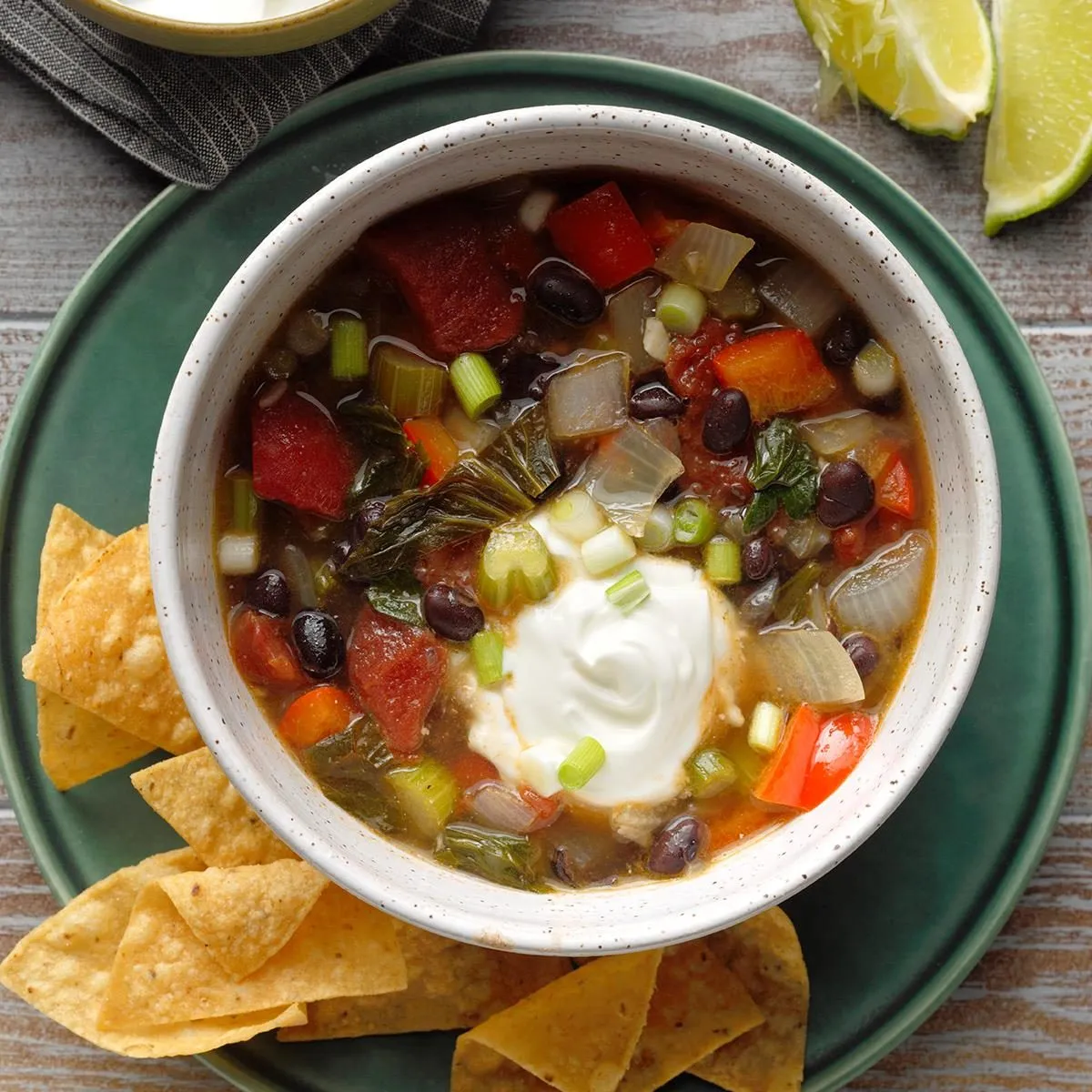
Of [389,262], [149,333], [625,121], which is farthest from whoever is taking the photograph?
[149,333]

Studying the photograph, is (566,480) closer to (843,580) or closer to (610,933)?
(843,580)

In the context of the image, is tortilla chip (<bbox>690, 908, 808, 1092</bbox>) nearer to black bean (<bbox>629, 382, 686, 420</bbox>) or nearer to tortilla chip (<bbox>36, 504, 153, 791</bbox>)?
black bean (<bbox>629, 382, 686, 420</bbox>)

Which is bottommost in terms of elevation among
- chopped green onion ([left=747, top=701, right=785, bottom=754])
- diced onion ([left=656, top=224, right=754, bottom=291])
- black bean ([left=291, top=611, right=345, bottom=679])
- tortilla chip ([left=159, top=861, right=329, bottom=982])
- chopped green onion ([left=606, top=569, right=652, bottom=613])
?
tortilla chip ([left=159, top=861, right=329, bottom=982])

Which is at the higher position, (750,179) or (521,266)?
(750,179)

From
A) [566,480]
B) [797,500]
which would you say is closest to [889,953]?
[797,500]

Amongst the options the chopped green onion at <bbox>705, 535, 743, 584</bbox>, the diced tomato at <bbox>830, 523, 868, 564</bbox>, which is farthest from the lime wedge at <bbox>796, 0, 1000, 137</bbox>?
the chopped green onion at <bbox>705, 535, 743, 584</bbox>

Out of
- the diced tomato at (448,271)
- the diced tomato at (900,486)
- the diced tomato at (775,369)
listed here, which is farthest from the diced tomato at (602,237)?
the diced tomato at (900,486)

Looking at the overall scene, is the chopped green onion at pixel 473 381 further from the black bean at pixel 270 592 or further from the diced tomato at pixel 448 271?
the black bean at pixel 270 592
